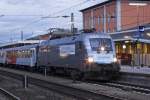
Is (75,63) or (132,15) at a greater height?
(132,15)

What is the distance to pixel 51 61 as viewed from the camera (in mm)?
39750

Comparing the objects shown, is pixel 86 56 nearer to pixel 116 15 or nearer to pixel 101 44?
pixel 101 44

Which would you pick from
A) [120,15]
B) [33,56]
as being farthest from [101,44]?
[120,15]

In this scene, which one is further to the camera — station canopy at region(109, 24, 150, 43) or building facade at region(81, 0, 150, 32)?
building facade at region(81, 0, 150, 32)

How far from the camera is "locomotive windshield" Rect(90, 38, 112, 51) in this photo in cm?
3158

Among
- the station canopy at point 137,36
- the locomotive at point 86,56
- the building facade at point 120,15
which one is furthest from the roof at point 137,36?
the building facade at point 120,15

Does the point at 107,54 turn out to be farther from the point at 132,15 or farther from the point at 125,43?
the point at 132,15

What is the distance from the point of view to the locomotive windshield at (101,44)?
31583 mm

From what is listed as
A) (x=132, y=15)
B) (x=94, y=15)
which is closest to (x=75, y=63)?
(x=132, y=15)

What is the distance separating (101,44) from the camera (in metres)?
31.9

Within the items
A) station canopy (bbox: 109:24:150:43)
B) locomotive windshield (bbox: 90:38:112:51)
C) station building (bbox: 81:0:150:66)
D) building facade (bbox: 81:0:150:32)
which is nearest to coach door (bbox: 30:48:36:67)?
station canopy (bbox: 109:24:150:43)

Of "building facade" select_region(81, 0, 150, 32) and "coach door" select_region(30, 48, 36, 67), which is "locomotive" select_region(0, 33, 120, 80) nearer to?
"coach door" select_region(30, 48, 36, 67)

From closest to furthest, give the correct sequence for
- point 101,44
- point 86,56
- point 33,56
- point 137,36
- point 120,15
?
point 86,56, point 101,44, point 33,56, point 137,36, point 120,15

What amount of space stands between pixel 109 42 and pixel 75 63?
275 cm
